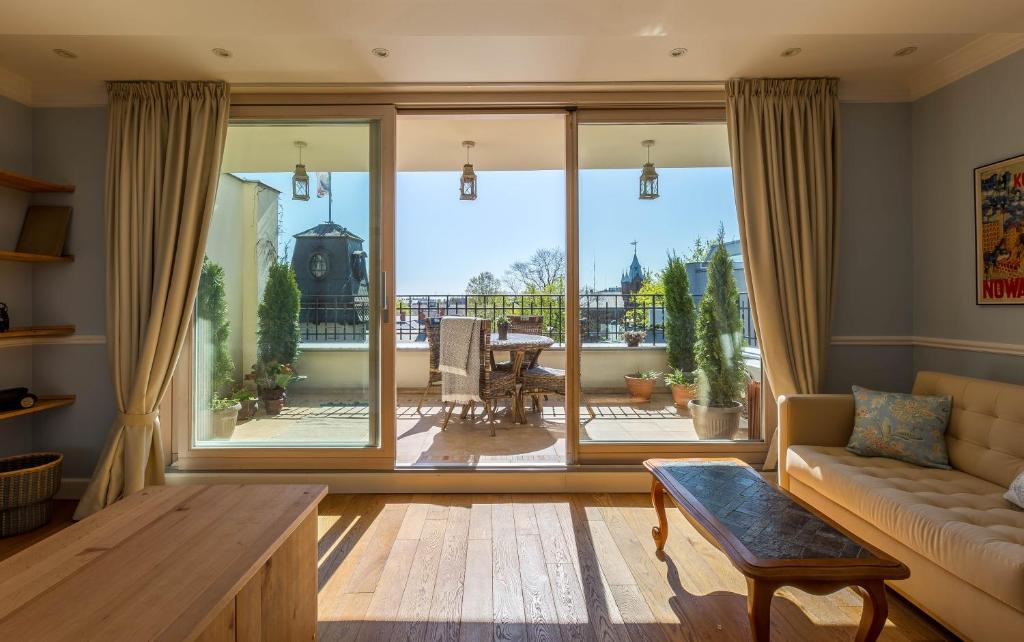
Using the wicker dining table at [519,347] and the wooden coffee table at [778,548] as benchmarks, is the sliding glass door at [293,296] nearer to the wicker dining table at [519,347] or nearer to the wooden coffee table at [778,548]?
the wicker dining table at [519,347]

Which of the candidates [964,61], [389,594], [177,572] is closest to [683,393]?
[389,594]

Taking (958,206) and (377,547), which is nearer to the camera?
(377,547)

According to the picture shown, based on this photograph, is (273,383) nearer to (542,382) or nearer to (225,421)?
(225,421)

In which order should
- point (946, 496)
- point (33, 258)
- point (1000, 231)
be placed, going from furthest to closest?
point (33, 258)
point (1000, 231)
point (946, 496)

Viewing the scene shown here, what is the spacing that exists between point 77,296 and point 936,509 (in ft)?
14.9

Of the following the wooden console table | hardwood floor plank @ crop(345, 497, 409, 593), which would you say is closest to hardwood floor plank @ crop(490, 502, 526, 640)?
hardwood floor plank @ crop(345, 497, 409, 593)

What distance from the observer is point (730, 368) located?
3.21 m

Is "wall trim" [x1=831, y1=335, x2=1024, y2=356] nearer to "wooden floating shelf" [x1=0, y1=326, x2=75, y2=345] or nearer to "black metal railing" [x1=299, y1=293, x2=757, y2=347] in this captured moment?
"black metal railing" [x1=299, y1=293, x2=757, y2=347]

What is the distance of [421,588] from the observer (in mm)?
2039

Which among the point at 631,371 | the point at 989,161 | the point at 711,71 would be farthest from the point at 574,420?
the point at 989,161

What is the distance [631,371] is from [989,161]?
218 centimetres

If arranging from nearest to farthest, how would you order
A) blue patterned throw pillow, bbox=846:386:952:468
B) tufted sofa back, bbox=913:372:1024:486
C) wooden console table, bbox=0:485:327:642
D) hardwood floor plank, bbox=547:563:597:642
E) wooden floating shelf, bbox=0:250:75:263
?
wooden console table, bbox=0:485:327:642 < hardwood floor plank, bbox=547:563:597:642 < tufted sofa back, bbox=913:372:1024:486 < blue patterned throw pillow, bbox=846:386:952:468 < wooden floating shelf, bbox=0:250:75:263

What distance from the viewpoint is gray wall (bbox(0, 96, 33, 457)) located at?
290 centimetres

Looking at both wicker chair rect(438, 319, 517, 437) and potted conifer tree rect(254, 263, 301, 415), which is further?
wicker chair rect(438, 319, 517, 437)
